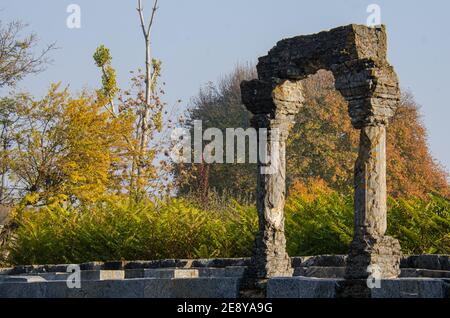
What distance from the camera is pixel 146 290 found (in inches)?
510

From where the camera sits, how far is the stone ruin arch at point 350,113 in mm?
11758

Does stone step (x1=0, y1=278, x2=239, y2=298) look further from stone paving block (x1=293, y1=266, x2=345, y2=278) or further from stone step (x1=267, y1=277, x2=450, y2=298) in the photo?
stone paving block (x1=293, y1=266, x2=345, y2=278)

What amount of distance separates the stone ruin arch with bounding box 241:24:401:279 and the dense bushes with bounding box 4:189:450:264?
3.52m

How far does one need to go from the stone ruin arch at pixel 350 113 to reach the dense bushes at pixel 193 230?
3523mm

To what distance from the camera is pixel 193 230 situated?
20234mm

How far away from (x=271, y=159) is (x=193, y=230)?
7.09m

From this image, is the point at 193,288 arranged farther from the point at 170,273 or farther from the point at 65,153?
the point at 65,153

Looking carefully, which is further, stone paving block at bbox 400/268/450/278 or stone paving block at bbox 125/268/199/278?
stone paving block at bbox 125/268/199/278

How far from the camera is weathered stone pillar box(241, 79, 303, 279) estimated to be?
43.3 feet

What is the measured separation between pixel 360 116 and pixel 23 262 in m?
13.6

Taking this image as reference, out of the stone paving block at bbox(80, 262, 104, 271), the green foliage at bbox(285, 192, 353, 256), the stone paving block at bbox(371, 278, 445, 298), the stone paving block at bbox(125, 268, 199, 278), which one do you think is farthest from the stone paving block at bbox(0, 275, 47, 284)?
the stone paving block at bbox(371, 278, 445, 298)

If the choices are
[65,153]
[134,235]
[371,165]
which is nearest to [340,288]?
Result: [371,165]

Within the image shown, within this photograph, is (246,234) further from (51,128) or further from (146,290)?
(51,128)
